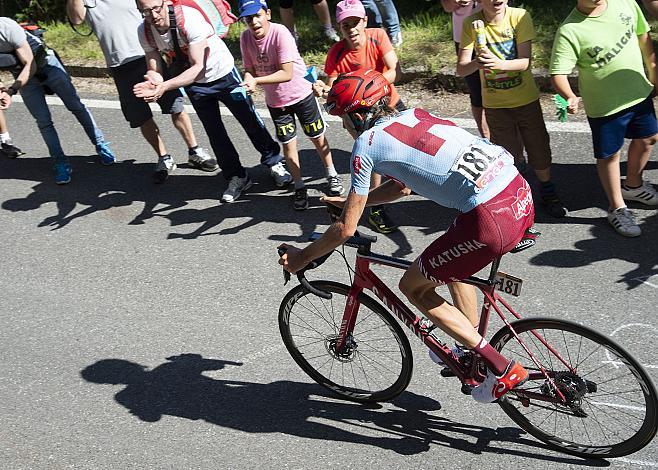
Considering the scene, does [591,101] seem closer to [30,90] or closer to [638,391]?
[638,391]

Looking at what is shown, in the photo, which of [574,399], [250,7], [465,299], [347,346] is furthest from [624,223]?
[250,7]

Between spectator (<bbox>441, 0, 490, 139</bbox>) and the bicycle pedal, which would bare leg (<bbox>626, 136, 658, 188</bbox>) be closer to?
spectator (<bbox>441, 0, 490, 139</bbox>)

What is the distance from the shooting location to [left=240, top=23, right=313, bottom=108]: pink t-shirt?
6406 millimetres

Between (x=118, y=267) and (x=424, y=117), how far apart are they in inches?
130

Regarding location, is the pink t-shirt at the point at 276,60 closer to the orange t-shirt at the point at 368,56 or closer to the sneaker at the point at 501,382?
the orange t-shirt at the point at 368,56

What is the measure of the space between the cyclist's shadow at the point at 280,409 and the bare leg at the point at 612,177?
7.16 ft

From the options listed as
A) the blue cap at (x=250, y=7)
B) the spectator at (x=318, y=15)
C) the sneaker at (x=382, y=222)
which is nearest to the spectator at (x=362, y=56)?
the sneaker at (x=382, y=222)

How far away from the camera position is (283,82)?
6.43 m

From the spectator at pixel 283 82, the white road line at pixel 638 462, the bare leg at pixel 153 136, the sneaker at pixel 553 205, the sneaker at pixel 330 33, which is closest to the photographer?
the white road line at pixel 638 462

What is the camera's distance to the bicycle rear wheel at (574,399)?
400cm

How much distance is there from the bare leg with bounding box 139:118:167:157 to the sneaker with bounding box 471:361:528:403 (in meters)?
4.44

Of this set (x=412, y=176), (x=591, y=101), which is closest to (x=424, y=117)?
(x=412, y=176)

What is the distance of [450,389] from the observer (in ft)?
15.5

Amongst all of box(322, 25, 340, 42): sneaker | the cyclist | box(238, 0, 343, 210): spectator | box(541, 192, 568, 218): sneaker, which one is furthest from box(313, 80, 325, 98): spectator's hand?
box(322, 25, 340, 42): sneaker
